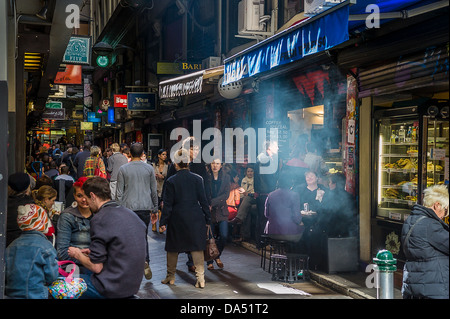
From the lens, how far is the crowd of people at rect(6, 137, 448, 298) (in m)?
5.07

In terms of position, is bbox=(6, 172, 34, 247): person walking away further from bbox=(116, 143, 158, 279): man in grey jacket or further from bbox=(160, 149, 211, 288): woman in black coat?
bbox=(116, 143, 158, 279): man in grey jacket

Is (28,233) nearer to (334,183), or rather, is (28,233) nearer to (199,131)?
(334,183)

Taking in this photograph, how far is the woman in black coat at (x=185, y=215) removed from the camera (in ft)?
28.6

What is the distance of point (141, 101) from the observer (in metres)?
26.3

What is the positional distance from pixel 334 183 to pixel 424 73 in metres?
2.98

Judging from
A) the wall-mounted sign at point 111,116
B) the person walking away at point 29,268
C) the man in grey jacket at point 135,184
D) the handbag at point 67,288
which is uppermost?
the wall-mounted sign at point 111,116

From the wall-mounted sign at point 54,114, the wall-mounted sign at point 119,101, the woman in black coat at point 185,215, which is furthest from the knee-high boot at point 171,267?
the wall-mounted sign at point 54,114

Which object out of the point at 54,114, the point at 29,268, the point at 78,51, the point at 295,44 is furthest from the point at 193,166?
the point at 54,114

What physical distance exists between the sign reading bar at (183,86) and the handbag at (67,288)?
8595mm

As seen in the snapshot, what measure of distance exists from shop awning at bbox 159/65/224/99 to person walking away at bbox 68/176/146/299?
8.18 m

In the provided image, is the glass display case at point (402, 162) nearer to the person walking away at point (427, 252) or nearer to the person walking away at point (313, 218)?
the person walking away at point (313, 218)

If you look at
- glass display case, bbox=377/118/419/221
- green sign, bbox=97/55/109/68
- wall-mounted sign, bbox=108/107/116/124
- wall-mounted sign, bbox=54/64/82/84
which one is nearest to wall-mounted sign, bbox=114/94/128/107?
green sign, bbox=97/55/109/68
